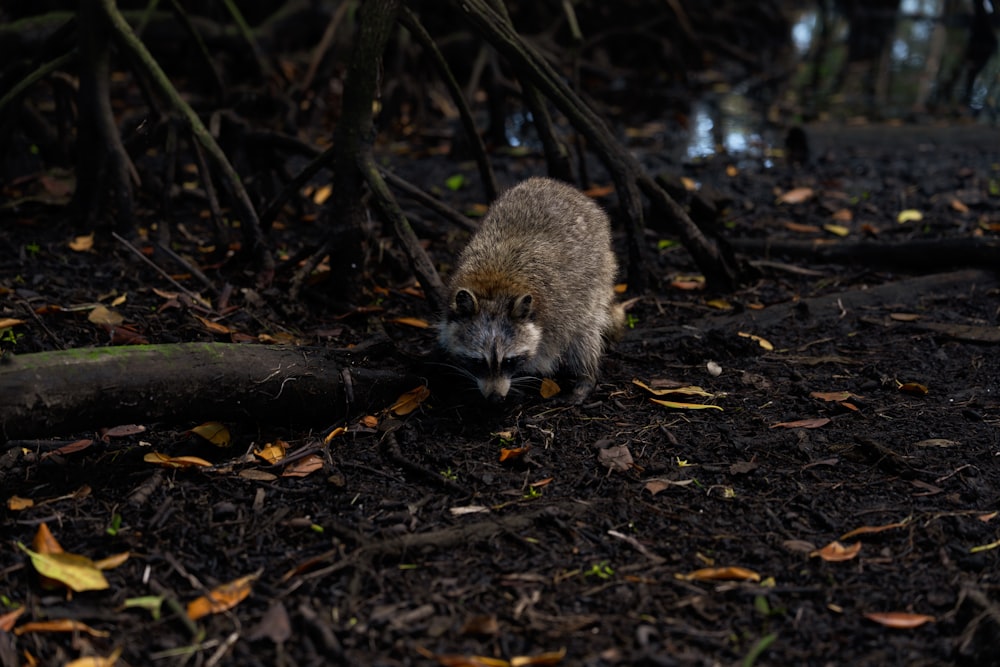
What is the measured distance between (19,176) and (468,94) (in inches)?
148

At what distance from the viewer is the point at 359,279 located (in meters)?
5.81

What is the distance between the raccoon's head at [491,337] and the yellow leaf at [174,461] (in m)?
1.32

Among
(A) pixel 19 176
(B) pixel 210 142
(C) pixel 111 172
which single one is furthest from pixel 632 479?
(A) pixel 19 176

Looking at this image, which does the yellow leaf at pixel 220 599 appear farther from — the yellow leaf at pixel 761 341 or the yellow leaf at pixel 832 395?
the yellow leaf at pixel 761 341

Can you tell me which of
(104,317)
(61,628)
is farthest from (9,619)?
(104,317)

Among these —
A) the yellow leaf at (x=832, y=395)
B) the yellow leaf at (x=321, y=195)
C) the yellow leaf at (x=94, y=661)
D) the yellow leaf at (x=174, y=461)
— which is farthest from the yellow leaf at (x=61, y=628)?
the yellow leaf at (x=321, y=195)

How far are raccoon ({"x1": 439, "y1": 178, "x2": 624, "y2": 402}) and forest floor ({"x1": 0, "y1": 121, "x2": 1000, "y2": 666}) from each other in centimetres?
20

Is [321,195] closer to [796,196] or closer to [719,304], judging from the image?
[719,304]

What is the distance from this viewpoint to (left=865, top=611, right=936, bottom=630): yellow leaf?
316 cm

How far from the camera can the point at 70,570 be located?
3.33m

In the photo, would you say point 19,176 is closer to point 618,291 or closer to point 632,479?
point 618,291

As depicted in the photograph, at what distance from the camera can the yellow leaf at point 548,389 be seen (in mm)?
5059

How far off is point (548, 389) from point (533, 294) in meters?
0.48

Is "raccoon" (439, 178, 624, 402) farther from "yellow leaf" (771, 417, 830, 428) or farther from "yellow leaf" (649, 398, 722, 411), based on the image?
"yellow leaf" (771, 417, 830, 428)
